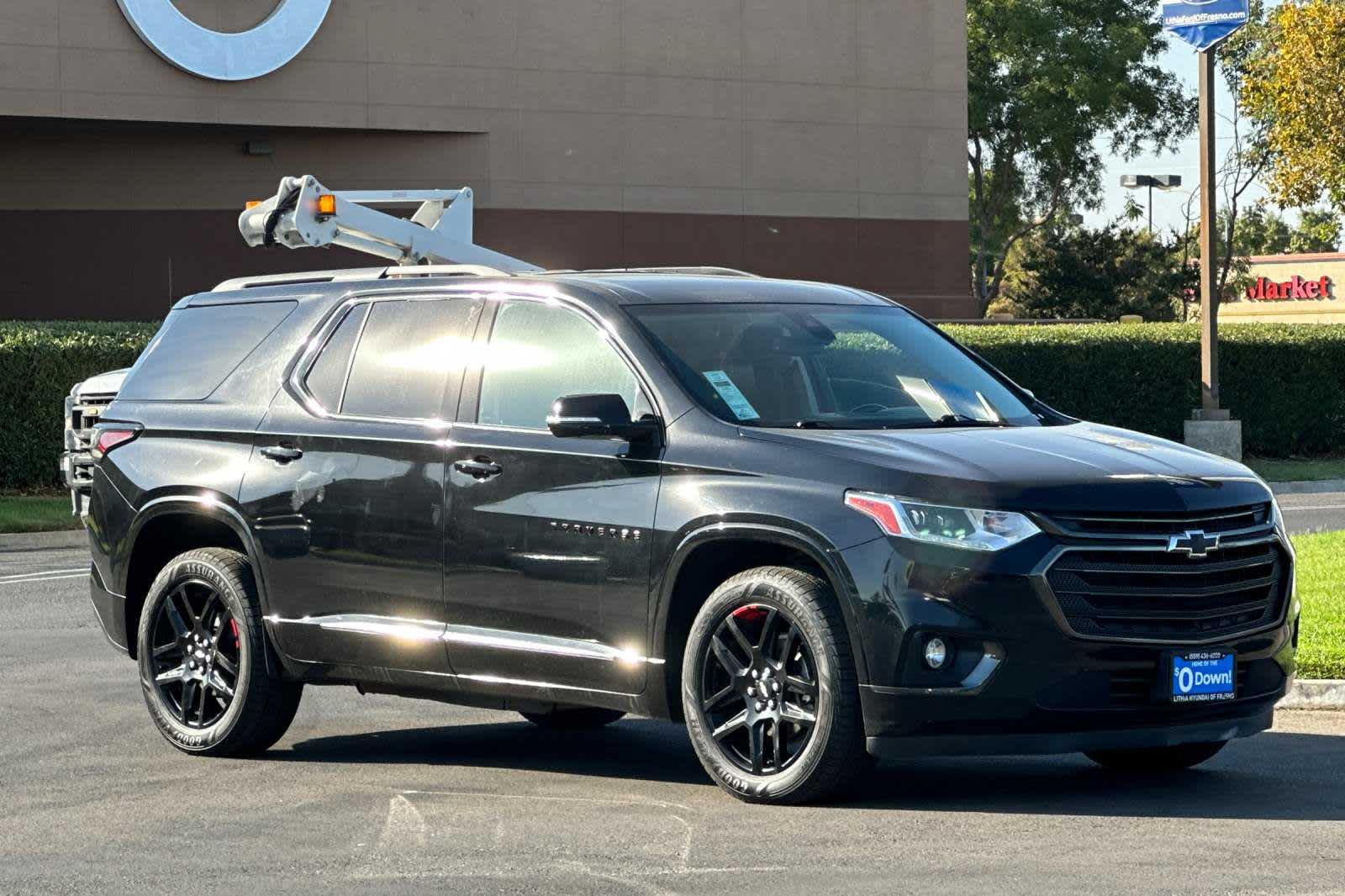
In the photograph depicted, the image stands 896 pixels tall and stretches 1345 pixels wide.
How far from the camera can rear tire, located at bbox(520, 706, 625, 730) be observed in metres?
9.75

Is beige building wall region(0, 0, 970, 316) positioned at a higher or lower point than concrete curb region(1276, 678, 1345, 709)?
higher

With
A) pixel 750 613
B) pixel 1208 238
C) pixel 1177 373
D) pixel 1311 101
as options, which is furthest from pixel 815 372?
pixel 1311 101

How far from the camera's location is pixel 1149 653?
718 cm

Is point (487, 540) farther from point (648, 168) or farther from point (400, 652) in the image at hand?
point (648, 168)

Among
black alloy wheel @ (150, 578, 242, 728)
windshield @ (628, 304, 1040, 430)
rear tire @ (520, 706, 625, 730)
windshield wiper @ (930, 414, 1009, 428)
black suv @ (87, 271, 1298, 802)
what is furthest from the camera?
rear tire @ (520, 706, 625, 730)

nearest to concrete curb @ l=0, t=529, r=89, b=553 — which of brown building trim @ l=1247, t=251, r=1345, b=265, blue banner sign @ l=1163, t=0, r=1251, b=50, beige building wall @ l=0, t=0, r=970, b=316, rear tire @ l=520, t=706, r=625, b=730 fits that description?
blue banner sign @ l=1163, t=0, r=1251, b=50

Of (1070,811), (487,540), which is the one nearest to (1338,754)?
(1070,811)

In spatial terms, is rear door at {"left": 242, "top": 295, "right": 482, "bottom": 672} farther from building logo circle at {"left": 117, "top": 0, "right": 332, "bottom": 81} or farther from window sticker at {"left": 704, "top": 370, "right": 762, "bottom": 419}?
building logo circle at {"left": 117, "top": 0, "right": 332, "bottom": 81}

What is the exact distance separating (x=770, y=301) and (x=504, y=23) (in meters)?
29.5

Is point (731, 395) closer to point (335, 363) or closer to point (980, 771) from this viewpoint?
point (980, 771)

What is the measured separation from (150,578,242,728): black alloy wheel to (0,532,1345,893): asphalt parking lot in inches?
9.3

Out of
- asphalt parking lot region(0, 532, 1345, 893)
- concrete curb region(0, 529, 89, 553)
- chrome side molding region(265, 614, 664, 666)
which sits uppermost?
chrome side molding region(265, 614, 664, 666)

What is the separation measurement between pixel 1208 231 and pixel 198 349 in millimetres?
18292

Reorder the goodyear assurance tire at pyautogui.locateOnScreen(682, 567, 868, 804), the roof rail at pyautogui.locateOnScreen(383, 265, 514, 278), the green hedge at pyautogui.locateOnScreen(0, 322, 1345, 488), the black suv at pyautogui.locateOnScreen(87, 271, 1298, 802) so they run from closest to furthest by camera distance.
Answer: the black suv at pyautogui.locateOnScreen(87, 271, 1298, 802) → the goodyear assurance tire at pyautogui.locateOnScreen(682, 567, 868, 804) → the roof rail at pyautogui.locateOnScreen(383, 265, 514, 278) → the green hedge at pyautogui.locateOnScreen(0, 322, 1345, 488)
